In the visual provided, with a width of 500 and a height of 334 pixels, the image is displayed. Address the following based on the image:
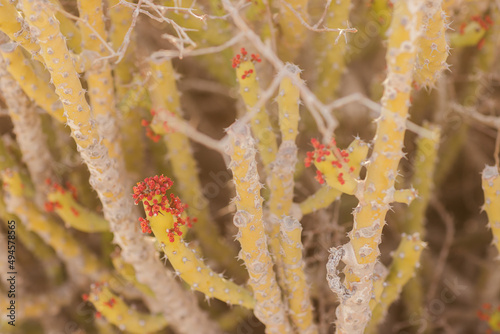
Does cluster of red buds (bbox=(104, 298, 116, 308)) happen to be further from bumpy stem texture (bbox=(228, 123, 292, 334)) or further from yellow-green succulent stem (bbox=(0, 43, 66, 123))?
yellow-green succulent stem (bbox=(0, 43, 66, 123))

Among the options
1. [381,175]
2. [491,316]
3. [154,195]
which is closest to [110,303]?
[154,195]

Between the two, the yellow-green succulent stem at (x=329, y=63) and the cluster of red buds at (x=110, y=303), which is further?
the yellow-green succulent stem at (x=329, y=63)

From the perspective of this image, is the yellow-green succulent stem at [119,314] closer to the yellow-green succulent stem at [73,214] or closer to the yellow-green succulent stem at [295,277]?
the yellow-green succulent stem at [73,214]

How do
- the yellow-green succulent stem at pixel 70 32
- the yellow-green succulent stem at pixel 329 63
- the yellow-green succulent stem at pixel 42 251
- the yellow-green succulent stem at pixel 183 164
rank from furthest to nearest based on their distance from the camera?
the yellow-green succulent stem at pixel 42 251
the yellow-green succulent stem at pixel 329 63
the yellow-green succulent stem at pixel 183 164
the yellow-green succulent stem at pixel 70 32

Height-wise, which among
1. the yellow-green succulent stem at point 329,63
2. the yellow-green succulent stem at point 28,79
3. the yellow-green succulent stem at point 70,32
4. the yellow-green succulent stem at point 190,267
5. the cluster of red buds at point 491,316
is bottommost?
the cluster of red buds at point 491,316

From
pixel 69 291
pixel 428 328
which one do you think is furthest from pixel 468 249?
pixel 69 291

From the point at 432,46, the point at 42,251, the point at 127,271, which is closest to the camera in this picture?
the point at 432,46

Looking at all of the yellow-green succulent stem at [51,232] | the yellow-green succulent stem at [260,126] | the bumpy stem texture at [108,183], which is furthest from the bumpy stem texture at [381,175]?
the yellow-green succulent stem at [51,232]

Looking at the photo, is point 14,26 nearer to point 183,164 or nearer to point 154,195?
point 154,195
